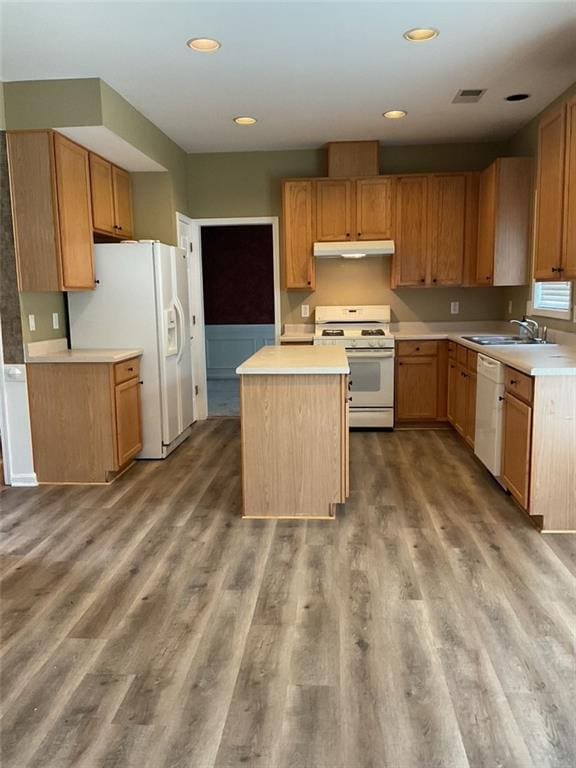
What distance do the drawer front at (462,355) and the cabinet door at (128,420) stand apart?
2.58 meters

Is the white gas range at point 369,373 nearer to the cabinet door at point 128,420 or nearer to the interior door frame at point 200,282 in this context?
the interior door frame at point 200,282

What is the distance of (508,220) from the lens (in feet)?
15.8

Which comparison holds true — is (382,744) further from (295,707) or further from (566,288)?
(566,288)

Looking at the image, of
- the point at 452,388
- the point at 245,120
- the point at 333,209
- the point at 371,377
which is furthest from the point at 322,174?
the point at 452,388

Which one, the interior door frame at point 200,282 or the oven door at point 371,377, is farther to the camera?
the interior door frame at point 200,282

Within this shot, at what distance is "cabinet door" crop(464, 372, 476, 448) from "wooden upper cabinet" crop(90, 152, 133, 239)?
3039mm

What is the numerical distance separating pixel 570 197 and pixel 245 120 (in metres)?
2.60

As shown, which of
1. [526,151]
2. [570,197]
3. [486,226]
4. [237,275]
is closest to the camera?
[570,197]

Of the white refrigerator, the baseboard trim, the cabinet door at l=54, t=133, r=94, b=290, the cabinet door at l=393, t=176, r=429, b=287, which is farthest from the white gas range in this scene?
the baseboard trim

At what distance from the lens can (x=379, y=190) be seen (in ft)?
17.5

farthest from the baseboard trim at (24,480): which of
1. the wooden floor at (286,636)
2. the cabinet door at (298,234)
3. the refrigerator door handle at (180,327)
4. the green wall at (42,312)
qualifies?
the cabinet door at (298,234)

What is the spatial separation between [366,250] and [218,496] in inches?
108

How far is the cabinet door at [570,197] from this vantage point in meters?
3.15

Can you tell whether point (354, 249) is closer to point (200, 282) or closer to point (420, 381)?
point (420, 381)
